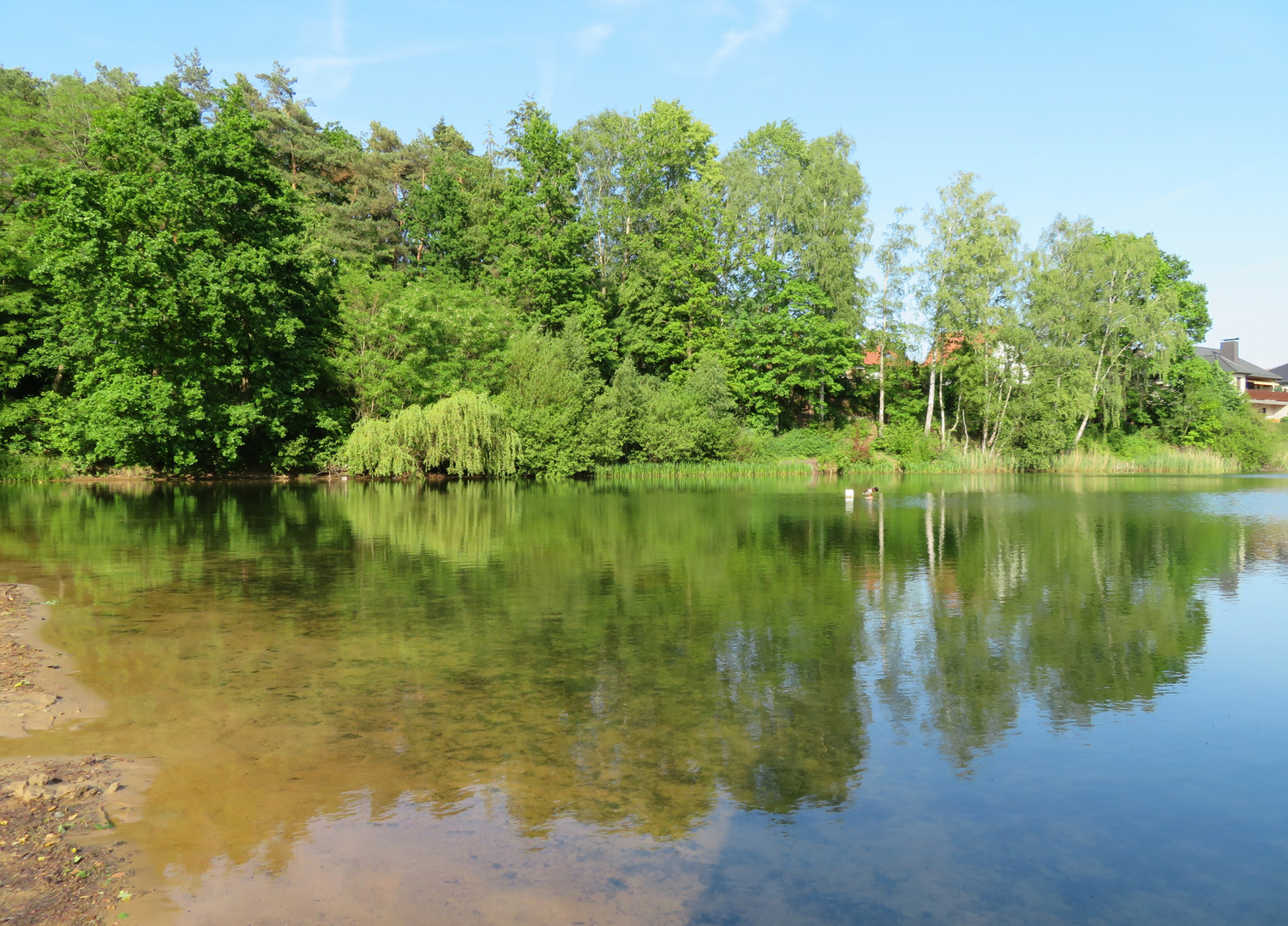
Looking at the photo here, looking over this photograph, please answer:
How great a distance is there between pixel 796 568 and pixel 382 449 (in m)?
26.1

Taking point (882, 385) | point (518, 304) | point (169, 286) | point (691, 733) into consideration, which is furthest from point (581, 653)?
point (882, 385)

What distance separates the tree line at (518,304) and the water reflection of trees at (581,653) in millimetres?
17168

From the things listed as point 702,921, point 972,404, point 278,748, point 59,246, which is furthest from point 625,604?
point 972,404

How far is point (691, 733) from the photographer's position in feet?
21.5

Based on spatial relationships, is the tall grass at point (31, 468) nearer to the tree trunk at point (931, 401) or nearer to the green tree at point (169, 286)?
the green tree at point (169, 286)

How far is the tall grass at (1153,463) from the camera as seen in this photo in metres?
50.8

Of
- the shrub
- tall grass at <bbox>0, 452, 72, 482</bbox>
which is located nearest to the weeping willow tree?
tall grass at <bbox>0, 452, 72, 482</bbox>

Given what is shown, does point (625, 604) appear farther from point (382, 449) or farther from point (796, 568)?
point (382, 449)

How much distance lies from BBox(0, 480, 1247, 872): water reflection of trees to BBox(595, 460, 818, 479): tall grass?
2445 centimetres

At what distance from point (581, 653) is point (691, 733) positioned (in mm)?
2553

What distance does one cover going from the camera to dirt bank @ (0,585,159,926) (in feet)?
13.2

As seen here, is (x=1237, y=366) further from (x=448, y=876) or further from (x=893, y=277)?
(x=448, y=876)

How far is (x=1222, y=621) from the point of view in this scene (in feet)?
35.1

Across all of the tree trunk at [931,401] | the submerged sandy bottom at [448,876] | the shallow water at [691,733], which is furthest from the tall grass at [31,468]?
the tree trunk at [931,401]
